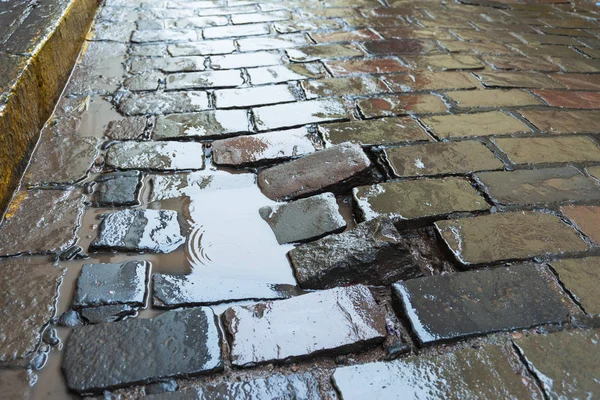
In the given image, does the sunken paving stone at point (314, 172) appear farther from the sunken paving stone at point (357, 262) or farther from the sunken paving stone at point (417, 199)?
the sunken paving stone at point (357, 262)

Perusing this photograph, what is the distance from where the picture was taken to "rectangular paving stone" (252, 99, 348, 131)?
2443mm

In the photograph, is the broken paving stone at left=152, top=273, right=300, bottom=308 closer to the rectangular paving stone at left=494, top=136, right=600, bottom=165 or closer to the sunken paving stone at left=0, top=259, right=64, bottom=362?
the sunken paving stone at left=0, top=259, right=64, bottom=362

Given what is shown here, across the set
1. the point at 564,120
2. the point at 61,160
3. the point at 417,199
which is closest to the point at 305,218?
the point at 417,199

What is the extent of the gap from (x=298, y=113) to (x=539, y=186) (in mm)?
1204

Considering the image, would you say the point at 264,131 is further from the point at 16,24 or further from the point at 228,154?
the point at 16,24

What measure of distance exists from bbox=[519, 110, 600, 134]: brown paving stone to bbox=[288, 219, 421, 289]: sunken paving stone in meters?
1.34

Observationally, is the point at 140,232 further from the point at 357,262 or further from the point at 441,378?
the point at 441,378

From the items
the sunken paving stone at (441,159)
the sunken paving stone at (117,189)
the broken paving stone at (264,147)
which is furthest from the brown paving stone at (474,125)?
the sunken paving stone at (117,189)

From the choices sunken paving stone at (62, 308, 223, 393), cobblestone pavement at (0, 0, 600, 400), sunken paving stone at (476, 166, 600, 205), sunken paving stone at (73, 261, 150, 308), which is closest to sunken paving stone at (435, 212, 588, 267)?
cobblestone pavement at (0, 0, 600, 400)

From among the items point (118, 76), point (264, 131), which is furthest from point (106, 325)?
point (118, 76)

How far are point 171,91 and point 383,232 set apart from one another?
1.67 meters

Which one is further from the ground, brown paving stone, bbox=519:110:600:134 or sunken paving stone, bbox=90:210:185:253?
brown paving stone, bbox=519:110:600:134

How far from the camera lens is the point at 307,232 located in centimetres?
175

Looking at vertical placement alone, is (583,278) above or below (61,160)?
above
